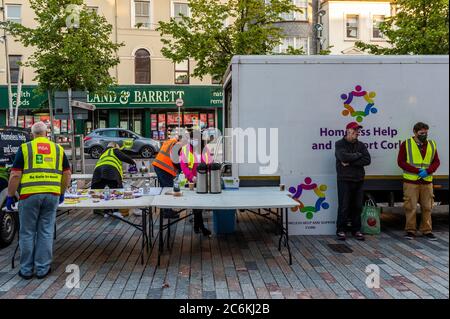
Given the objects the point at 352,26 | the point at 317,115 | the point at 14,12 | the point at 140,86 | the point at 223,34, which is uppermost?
the point at 14,12

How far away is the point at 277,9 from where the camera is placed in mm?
16297

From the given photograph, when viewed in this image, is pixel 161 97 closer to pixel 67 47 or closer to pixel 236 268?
pixel 67 47

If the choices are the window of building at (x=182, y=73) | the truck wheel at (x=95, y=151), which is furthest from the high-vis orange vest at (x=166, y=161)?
the window of building at (x=182, y=73)

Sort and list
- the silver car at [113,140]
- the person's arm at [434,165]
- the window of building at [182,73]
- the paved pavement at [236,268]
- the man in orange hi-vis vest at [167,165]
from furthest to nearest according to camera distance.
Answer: the window of building at [182,73] < the silver car at [113,140] < the man in orange hi-vis vest at [167,165] < the person's arm at [434,165] < the paved pavement at [236,268]

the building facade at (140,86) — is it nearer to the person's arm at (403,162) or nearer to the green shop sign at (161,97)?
the green shop sign at (161,97)

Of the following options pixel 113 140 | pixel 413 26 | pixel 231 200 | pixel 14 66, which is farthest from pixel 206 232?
pixel 14 66

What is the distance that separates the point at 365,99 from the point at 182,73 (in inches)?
869

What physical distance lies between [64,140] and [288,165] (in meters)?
20.3

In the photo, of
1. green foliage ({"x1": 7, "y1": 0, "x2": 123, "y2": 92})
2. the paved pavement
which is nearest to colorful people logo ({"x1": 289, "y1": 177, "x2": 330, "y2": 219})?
the paved pavement

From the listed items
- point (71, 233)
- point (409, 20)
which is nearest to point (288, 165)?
point (71, 233)

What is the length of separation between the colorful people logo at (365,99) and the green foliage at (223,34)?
828 cm

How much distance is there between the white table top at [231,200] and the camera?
5762 millimetres

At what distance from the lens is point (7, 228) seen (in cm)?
691

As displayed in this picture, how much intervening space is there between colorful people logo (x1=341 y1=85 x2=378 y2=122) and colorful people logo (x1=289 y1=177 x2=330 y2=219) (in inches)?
46.3
